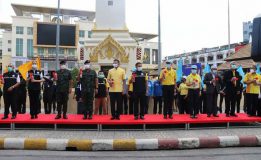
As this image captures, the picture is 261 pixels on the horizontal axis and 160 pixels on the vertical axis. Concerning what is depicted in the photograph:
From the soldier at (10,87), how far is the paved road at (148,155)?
9.15ft

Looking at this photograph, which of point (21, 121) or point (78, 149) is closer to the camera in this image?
point (78, 149)

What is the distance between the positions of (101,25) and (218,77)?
1636 centimetres

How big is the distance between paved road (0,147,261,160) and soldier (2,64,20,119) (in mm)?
2789

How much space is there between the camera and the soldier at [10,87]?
32.2ft

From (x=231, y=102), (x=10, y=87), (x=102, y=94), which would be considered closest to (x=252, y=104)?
(x=231, y=102)

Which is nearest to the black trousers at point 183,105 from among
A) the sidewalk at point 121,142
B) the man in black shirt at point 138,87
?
the man in black shirt at point 138,87

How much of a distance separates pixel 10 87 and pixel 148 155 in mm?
4853

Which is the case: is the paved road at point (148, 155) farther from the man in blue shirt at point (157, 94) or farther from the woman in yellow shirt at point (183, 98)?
the man in blue shirt at point (157, 94)

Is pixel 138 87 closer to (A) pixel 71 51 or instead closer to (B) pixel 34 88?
(B) pixel 34 88

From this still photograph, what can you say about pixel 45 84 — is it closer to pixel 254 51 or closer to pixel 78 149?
pixel 78 149

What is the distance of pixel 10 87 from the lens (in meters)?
9.74

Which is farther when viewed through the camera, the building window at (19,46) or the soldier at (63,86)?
the building window at (19,46)

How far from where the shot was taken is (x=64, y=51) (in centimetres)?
7438

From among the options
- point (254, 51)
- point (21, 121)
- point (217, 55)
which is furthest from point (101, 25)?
point (217, 55)
